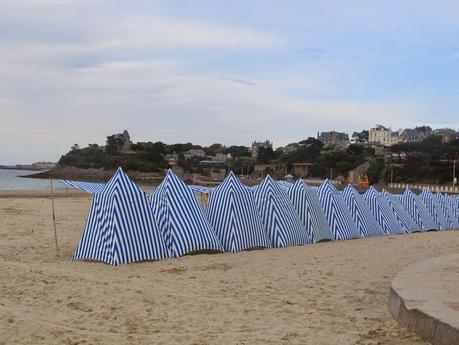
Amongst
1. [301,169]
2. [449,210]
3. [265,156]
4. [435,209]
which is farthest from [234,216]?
[265,156]

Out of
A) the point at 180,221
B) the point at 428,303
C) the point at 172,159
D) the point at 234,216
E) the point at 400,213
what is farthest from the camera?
the point at 172,159

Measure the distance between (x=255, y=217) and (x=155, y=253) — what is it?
2570 mm

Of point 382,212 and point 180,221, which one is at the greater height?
point 180,221

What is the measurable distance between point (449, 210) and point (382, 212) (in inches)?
239

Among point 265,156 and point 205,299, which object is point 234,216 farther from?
point 265,156

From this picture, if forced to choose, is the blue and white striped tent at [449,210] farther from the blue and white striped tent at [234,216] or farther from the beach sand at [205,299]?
the blue and white striped tent at [234,216]

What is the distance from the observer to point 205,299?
6.56 m

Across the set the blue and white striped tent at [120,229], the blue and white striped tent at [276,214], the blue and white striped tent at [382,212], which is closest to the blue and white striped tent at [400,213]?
the blue and white striped tent at [382,212]

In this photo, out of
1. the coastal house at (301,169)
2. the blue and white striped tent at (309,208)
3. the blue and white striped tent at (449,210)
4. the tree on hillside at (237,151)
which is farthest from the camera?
the tree on hillside at (237,151)

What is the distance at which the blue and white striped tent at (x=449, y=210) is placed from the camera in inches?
820

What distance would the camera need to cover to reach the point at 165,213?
397 inches

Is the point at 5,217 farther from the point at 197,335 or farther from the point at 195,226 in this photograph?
the point at 197,335

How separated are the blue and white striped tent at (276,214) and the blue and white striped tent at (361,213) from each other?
9.97 ft

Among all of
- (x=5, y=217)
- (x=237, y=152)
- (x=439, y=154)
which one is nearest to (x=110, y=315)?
(x=5, y=217)
